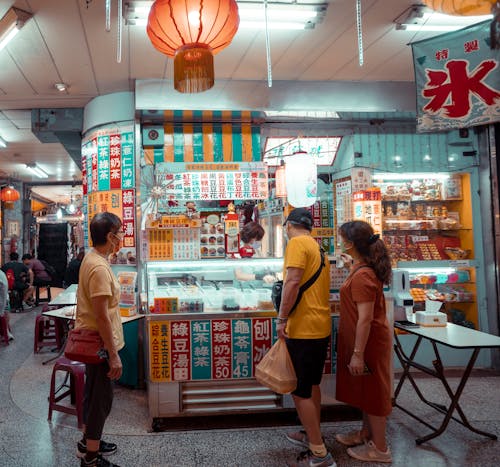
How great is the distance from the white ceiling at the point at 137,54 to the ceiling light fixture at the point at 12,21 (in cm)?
6

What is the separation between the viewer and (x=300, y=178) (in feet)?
17.3

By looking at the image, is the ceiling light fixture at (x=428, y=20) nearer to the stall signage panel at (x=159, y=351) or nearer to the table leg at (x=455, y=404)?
the table leg at (x=455, y=404)

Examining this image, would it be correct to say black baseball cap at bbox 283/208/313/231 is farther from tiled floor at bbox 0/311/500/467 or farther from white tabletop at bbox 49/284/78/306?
white tabletop at bbox 49/284/78/306

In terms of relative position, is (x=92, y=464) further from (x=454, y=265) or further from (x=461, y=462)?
(x=454, y=265)

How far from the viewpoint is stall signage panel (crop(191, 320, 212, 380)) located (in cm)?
393

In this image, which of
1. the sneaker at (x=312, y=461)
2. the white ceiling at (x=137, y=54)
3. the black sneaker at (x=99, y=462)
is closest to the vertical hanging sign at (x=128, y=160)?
the white ceiling at (x=137, y=54)

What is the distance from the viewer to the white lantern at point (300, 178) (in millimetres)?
5234

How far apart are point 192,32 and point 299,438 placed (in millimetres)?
3203

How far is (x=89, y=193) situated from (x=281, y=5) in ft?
11.7

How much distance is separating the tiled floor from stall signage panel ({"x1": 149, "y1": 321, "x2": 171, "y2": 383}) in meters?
0.51

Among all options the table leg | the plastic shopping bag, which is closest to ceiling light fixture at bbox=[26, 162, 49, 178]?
the plastic shopping bag

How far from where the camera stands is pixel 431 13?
13.4 ft

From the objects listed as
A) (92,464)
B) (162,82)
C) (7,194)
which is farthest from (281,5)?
(7,194)

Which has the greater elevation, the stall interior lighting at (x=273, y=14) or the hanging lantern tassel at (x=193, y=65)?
the stall interior lighting at (x=273, y=14)
